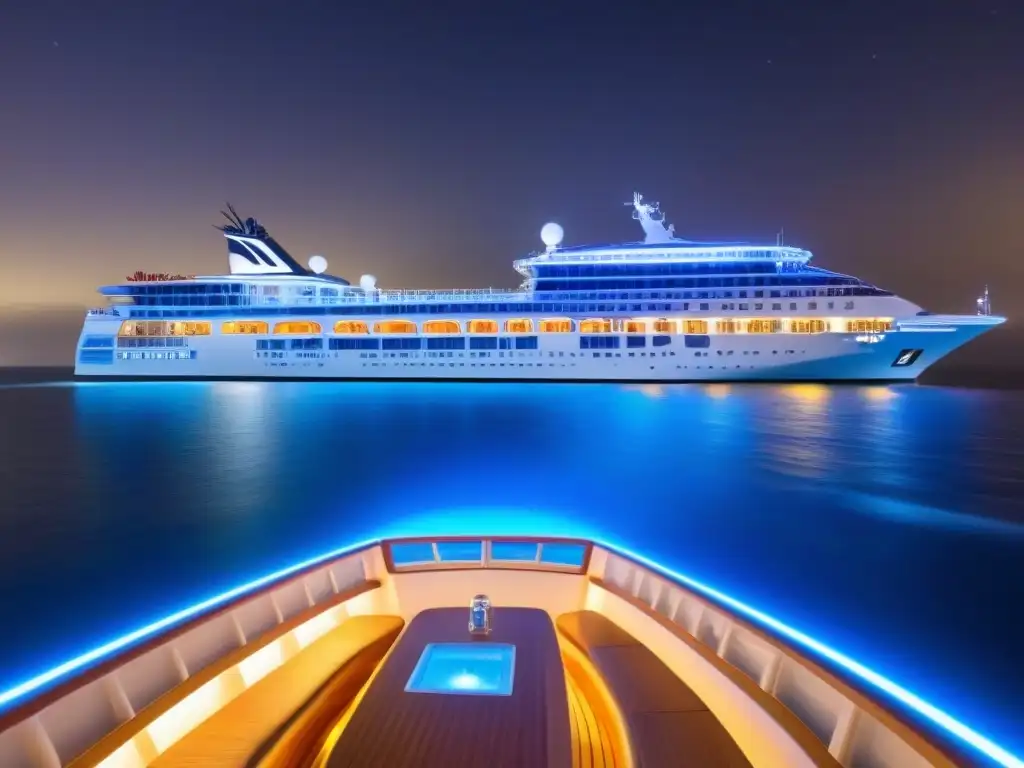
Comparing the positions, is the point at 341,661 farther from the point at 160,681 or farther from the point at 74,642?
the point at 74,642

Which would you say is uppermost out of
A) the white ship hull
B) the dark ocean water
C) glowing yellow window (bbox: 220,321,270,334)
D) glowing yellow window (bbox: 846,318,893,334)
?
glowing yellow window (bbox: 220,321,270,334)

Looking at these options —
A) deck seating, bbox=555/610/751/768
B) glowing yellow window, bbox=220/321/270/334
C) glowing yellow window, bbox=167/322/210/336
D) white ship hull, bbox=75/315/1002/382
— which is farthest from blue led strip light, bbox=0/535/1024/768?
glowing yellow window, bbox=167/322/210/336

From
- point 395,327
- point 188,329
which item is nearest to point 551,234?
point 395,327

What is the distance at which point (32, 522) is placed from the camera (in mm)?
11070

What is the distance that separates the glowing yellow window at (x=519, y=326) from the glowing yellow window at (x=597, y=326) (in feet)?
13.6

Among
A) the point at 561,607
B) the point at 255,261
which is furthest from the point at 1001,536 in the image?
the point at 255,261

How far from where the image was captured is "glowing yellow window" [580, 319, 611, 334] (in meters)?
47.6

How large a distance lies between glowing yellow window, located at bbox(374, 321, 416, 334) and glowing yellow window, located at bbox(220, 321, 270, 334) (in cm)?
1071

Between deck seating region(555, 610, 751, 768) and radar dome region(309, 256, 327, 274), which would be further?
radar dome region(309, 256, 327, 274)

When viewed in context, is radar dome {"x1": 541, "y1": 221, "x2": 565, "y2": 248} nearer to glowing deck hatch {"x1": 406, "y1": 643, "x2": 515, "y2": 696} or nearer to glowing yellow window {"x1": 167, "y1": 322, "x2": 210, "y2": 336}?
glowing yellow window {"x1": 167, "y1": 322, "x2": 210, "y2": 336}

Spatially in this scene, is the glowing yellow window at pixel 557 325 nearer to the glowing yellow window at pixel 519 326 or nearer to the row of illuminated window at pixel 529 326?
the row of illuminated window at pixel 529 326

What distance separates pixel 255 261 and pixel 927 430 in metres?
54.4

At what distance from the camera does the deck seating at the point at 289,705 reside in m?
3.23

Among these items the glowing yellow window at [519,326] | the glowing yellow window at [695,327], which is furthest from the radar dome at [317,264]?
the glowing yellow window at [695,327]
